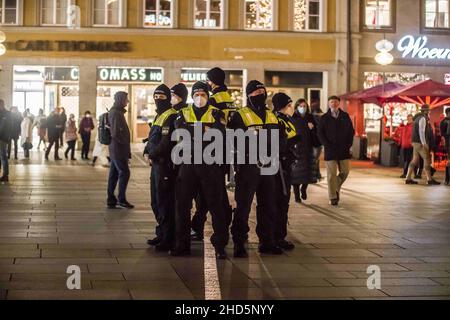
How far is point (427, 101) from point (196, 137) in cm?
1827

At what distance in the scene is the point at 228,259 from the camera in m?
9.69

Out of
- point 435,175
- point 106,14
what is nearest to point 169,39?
point 106,14

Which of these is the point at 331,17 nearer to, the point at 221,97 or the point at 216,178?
the point at 221,97

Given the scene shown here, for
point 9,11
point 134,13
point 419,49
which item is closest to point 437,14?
point 419,49

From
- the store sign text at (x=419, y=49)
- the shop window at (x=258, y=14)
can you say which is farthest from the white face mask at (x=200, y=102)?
the store sign text at (x=419, y=49)

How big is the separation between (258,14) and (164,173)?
25.8 metres

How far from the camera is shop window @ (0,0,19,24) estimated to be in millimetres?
34188

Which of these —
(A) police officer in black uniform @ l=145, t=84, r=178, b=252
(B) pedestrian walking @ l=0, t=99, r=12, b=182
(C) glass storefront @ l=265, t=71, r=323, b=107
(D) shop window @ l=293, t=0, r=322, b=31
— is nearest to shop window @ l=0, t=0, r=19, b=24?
(C) glass storefront @ l=265, t=71, r=323, b=107

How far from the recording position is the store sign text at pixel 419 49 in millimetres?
35719

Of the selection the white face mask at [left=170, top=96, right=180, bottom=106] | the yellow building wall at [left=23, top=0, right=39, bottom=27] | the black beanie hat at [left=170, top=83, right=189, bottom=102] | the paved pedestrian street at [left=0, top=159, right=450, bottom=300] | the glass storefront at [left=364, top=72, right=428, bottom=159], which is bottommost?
the paved pedestrian street at [left=0, top=159, right=450, bottom=300]

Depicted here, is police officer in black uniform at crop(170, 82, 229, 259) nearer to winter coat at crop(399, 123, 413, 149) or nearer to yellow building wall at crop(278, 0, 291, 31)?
winter coat at crop(399, 123, 413, 149)

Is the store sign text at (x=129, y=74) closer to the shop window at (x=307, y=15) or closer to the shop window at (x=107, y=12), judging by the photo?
the shop window at (x=107, y=12)

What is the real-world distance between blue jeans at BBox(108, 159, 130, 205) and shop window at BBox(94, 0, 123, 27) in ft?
68.1
